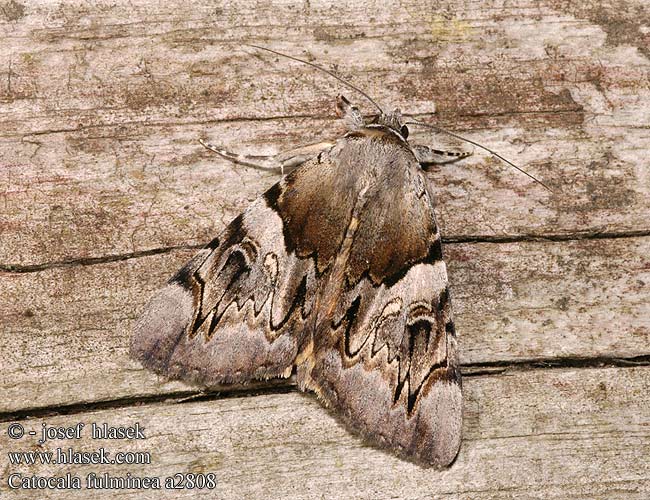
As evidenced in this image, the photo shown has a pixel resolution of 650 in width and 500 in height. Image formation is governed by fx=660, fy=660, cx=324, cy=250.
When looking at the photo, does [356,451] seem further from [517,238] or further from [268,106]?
[268,106]

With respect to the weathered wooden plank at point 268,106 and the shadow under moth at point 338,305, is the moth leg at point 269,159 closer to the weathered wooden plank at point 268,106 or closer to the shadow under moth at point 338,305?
the weathered wooden plank at point 268,106

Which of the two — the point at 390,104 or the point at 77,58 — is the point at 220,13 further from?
the point at 390,104

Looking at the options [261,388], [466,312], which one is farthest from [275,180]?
[466,312]

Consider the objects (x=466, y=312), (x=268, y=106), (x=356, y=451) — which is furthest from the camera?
(x=268, y=106)

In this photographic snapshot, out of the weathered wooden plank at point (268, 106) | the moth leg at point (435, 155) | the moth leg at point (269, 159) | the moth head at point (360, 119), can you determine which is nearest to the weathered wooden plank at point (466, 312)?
the weathered wooden plank at point (268, 106)

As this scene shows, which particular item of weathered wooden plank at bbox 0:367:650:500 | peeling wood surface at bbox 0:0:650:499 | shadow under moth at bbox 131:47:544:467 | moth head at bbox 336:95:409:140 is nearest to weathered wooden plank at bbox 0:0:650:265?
peeling wood surface at bbox 0:0:650:499

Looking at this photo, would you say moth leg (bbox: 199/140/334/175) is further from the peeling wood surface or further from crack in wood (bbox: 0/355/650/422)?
crack in wood (bbox: 0/355/650/422)
